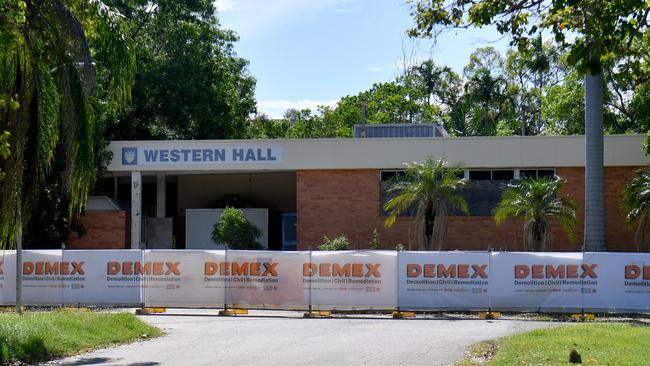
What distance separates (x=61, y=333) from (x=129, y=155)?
18.8 m

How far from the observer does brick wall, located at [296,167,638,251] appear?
3216 centimetres

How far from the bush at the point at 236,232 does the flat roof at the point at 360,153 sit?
2092 mm

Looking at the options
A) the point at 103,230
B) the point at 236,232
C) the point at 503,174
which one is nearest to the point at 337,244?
the point at 236,232

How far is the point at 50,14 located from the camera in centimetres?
1478

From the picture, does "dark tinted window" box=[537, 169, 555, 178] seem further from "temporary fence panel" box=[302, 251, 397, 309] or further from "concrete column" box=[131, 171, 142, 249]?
"concrete column" box=[131, 171, 142, 249]

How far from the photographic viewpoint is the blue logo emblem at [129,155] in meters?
33.6

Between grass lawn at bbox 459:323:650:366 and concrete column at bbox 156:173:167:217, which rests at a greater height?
concrete column at bbox 156:173:167:217

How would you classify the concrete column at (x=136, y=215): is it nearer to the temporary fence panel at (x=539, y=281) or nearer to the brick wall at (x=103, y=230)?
the brick wall at (x=103, y=230)

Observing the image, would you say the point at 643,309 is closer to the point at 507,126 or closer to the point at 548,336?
the point at 548,336

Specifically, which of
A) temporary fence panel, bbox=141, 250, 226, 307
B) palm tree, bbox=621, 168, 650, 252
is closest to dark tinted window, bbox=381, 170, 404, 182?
palm tree, bbox=621, 168, 650, 252

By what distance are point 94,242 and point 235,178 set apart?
31.2 feet

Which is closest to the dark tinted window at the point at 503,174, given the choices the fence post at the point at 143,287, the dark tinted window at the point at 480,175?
the dark tinted window at the point at 480,175

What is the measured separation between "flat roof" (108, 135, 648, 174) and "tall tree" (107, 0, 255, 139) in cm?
1087

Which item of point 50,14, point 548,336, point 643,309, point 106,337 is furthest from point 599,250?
point 50,14
